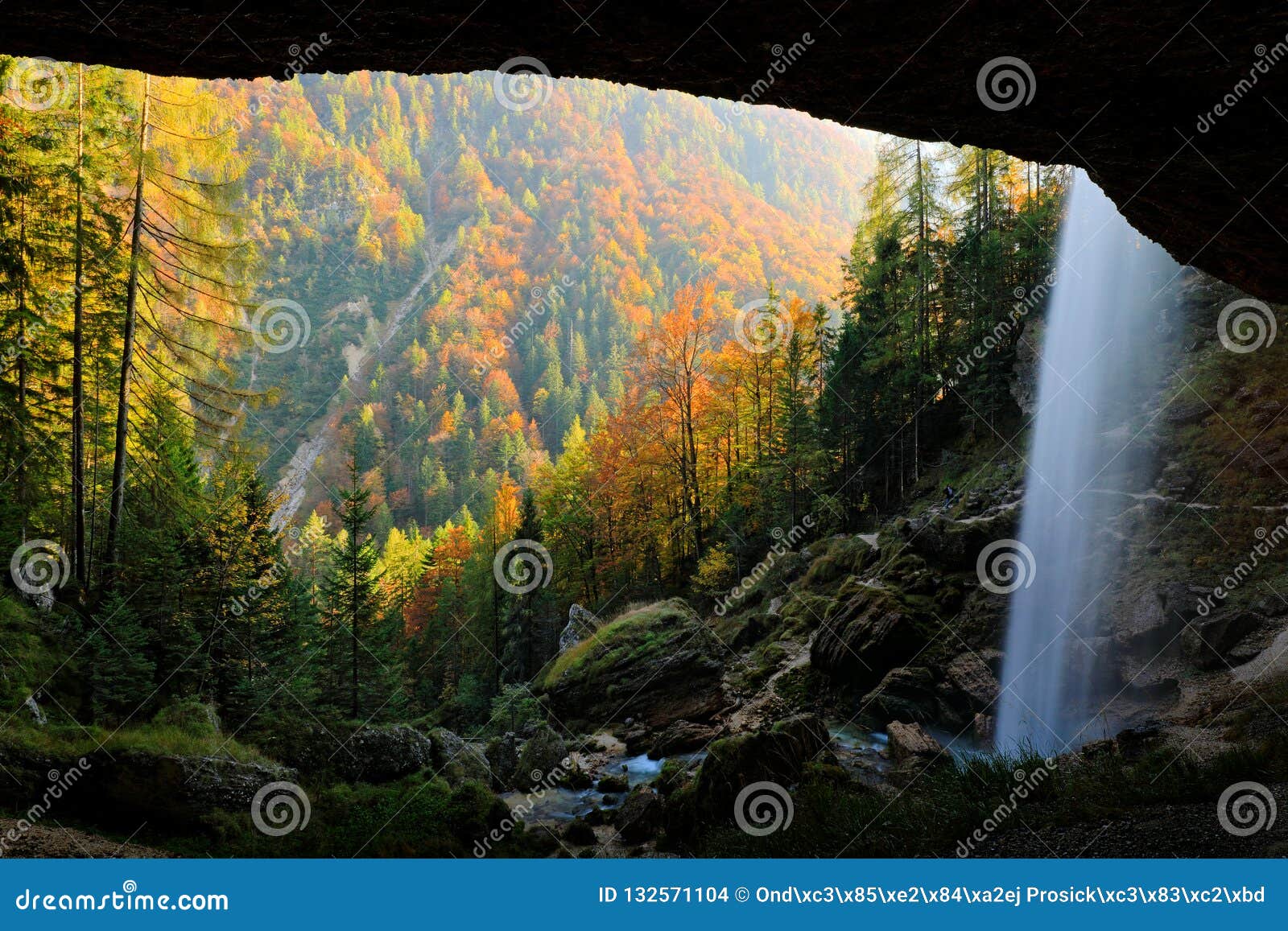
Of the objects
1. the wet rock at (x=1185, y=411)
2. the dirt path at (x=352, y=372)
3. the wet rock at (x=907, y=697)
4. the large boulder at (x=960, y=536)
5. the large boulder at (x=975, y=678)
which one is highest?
the wet rock at (x=1185, y=411)

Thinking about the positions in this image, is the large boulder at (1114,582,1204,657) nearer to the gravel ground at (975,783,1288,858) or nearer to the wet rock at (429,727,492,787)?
the gravel ground at (975,783,1288,858)

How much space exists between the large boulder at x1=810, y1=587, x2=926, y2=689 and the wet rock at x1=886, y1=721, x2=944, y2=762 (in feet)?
6.71

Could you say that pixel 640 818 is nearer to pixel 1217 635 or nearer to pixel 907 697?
pixel 907 697

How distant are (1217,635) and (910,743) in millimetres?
5510

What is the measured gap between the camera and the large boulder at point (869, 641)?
47.9 feet

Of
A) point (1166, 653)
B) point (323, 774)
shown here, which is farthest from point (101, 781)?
point (1166, 653)

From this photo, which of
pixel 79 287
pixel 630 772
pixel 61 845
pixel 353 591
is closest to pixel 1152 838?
pixel 630 772

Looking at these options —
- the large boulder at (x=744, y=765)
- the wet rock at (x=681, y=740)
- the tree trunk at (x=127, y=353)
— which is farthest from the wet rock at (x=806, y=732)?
the tree trunk at (x=127, y=353)

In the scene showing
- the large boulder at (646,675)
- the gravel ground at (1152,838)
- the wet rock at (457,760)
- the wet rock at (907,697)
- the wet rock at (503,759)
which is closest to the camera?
the gravel ground at (1152,838)

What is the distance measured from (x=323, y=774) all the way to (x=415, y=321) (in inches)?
6269

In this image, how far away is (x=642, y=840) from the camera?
9.96 metres

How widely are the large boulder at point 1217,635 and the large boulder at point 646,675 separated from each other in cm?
946

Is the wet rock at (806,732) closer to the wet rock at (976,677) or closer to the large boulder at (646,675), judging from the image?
the wet rock at (976,677)

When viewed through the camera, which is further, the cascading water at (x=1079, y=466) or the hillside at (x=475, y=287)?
the hillside at (x=475, y=287)
